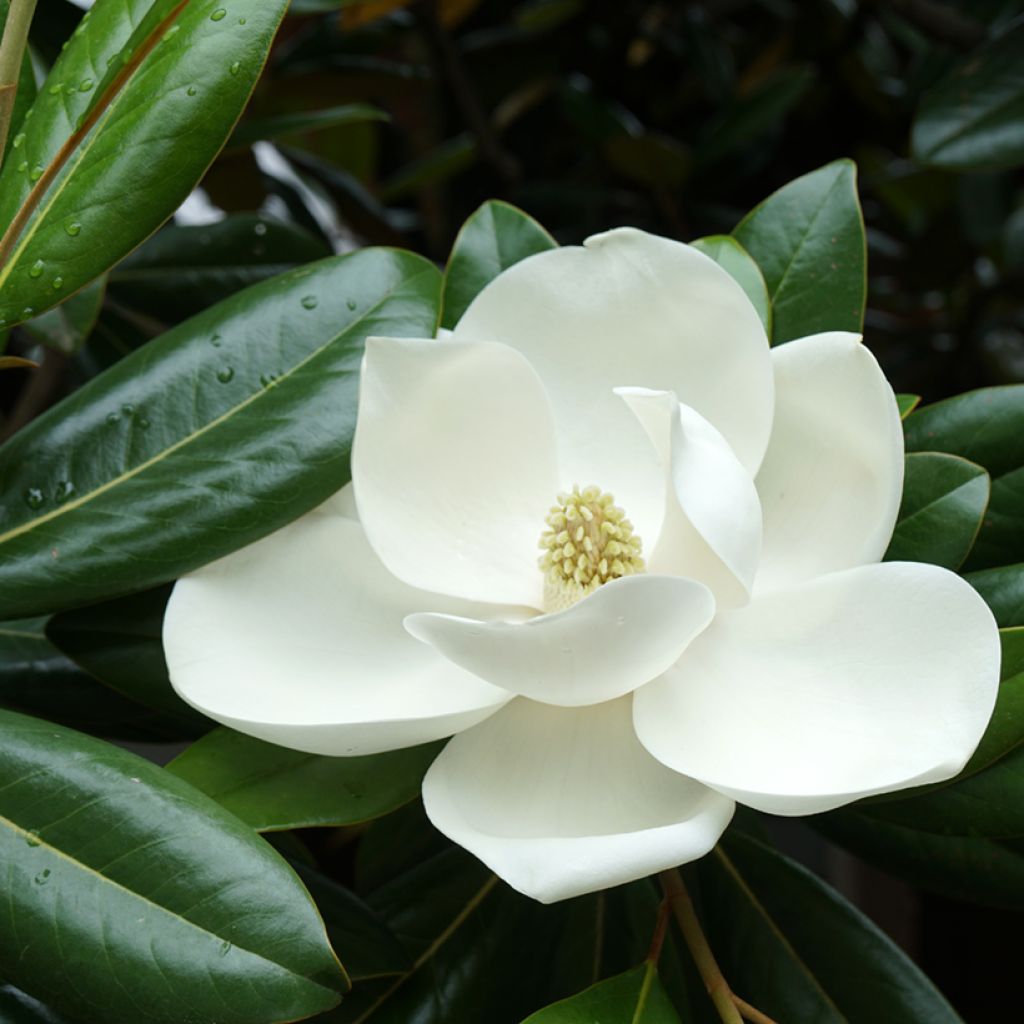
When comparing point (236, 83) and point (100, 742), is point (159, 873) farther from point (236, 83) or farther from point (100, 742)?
point (236, 83)

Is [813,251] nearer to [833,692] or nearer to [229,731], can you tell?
[833,692]

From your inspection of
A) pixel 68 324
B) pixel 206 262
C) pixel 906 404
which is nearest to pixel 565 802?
pixel 906 404

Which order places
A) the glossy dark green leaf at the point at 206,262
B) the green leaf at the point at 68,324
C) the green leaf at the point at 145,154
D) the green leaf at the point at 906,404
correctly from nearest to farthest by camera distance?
the green leaf at the point at 145,154 < the green leaf at the point at 906,404 < the green leaf at the point at 68,324 < the glossy dark green leaf at the point at 206,262

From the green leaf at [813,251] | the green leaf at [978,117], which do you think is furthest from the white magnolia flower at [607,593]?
the green leaf at [978,117]

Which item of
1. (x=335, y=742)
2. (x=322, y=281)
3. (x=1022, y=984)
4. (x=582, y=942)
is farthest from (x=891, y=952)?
(x=1022, y=984)

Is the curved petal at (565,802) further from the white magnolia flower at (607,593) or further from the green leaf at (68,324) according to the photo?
the green leaf at (68,324)

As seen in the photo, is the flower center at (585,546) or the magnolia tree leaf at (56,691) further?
the magnolia tree leaf at (56,691)
